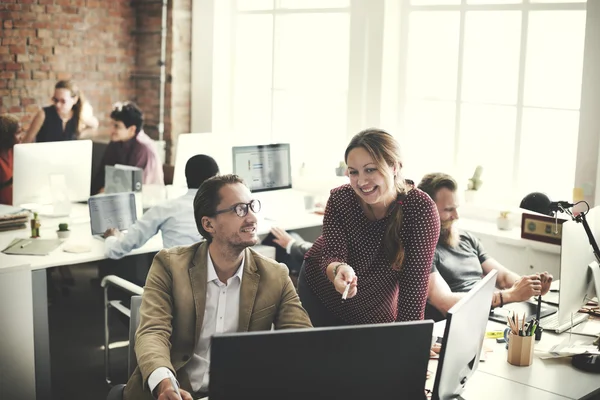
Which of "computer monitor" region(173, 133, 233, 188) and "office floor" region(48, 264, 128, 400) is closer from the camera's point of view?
"office floor" region(48, 264, 128, 400)

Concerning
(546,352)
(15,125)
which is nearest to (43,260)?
(15,125)

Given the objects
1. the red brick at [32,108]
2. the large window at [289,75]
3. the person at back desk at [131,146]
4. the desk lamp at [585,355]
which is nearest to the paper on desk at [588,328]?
the desk lamp at [585,355]

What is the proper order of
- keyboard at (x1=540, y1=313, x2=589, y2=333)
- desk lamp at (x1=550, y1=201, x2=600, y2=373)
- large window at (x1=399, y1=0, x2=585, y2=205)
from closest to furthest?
desk lamp at (x1=550, y1=201, x2=600, y2=373)
keyboard at (x1=540, y1=313, x2=589, y2=333)
large window at (x1=399, y1=0, x2=585, y2=205)

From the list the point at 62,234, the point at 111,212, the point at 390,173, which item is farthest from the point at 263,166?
the point at 390,173

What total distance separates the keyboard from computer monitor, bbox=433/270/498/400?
2.52 feet

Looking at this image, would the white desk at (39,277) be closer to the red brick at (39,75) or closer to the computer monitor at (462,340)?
the computer monitor at (462,340)

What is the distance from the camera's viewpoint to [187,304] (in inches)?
95.7

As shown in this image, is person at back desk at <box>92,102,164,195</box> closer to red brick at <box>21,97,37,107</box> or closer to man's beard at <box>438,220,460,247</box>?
red brick at <box>21,97,37,107</box>

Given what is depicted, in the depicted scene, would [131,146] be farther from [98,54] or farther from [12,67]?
[98,54]

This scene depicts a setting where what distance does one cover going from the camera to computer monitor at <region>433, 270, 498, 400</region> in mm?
1984

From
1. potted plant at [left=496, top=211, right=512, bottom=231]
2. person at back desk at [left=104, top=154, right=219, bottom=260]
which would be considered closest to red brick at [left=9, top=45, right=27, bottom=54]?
person at back desk at [left=104, top=154, right=219, bottom=260]

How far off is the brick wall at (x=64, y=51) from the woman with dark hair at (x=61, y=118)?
222 millimetres

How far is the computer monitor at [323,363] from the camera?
1554 millimetres

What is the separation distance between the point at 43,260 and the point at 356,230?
1.83 meters
